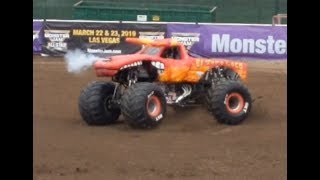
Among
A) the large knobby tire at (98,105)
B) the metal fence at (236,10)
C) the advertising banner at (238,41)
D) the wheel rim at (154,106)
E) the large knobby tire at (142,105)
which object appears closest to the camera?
the large knobby tire at (142,105)

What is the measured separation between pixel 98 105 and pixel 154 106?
3.04ft

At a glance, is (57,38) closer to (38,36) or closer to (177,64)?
(38,36)

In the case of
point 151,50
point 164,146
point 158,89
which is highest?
point 151,50

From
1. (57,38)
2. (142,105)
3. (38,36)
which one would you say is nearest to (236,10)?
(57,38)

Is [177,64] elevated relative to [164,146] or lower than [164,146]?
elevated

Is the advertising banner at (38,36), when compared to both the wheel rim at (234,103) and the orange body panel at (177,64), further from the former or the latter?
the wheel rim at (234,103)

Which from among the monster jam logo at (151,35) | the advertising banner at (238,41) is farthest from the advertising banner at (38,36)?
the advertising banner at (238,41)

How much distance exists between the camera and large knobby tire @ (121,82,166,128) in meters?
9.52

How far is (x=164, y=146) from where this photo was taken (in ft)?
28.0

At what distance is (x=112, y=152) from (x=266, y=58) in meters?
15.6

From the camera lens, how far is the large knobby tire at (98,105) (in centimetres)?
1021
